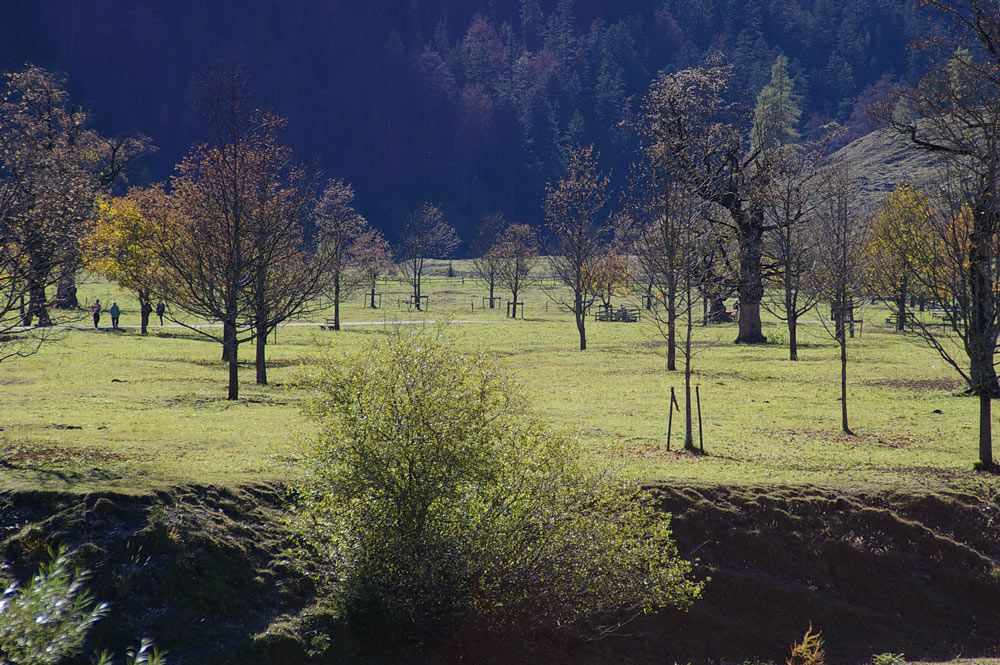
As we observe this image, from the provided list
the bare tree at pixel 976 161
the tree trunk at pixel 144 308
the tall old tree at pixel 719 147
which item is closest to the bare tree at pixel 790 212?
the tall old tree at pixel 719 147

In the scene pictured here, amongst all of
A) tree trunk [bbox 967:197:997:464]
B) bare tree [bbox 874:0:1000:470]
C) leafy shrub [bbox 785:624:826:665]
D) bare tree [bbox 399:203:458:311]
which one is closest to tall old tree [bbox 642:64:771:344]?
bare tree [bbox 874:0:1000:470]

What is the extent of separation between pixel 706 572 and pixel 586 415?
863cm

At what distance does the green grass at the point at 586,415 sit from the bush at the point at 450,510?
3.60ft

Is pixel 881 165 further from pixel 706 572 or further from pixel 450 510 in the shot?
pixel 450 510

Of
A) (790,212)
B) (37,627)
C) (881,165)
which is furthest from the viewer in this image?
(881,165)

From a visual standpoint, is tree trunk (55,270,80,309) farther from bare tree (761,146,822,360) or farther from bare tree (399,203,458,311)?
bare tree (399,203,458,311)

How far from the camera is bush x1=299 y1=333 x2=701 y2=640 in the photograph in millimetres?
10680

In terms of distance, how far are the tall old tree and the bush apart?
20.2m

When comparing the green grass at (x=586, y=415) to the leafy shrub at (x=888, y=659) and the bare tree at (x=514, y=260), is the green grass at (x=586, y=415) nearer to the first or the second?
the leafy shrub at (x=888, y=659)

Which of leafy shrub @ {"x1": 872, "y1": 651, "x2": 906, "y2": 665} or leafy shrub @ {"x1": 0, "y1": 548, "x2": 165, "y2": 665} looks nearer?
leafy shrub @ {"x1": 0, "y1": 548, "x2": 165, "y2": 665}

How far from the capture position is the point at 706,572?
1336cm

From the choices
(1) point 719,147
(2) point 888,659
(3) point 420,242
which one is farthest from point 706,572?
(3) point 420,242

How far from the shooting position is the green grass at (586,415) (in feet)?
47.6

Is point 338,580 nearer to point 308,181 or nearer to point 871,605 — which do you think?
point 871,605
